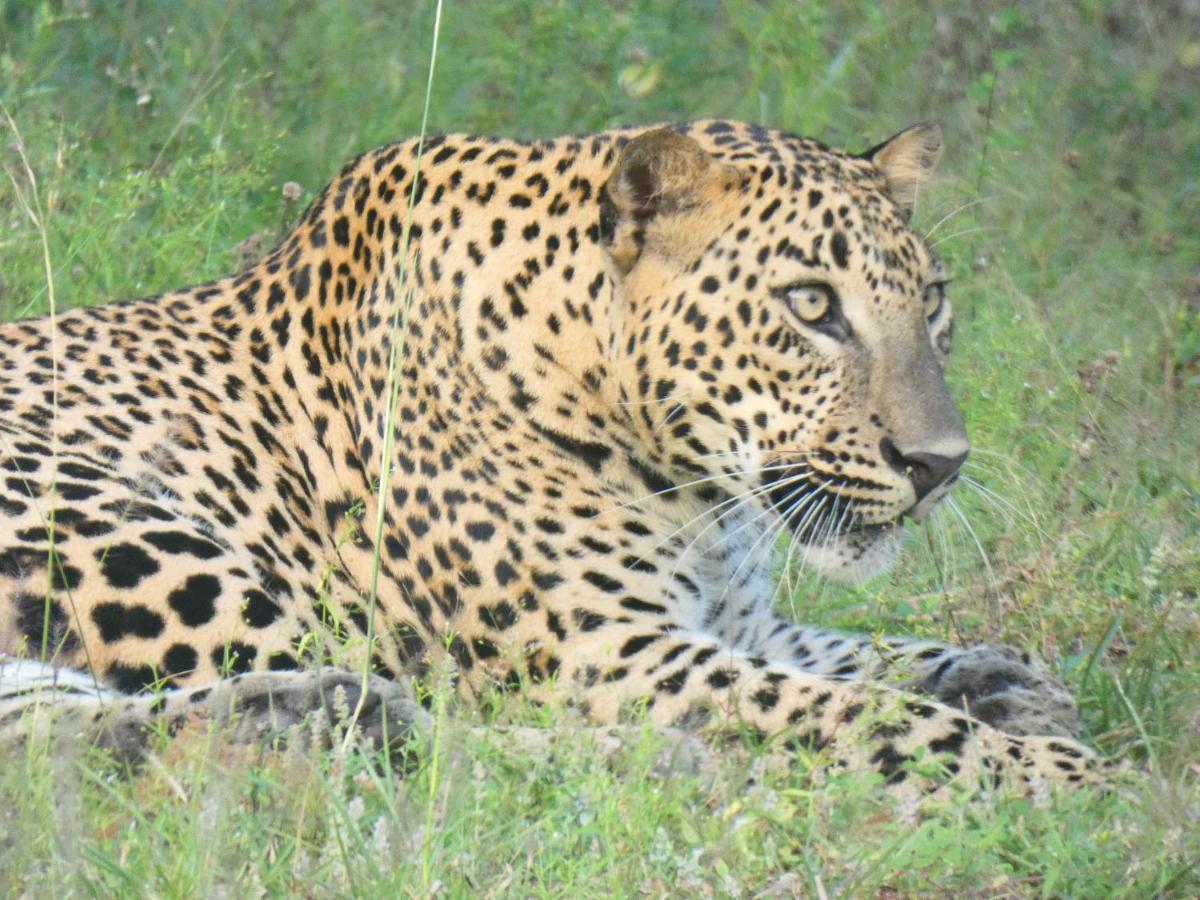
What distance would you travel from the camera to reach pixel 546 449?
228 inches

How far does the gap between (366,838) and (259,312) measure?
254cm

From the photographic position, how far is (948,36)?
10.8m

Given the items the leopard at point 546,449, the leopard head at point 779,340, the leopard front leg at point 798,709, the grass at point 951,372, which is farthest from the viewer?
the leopard head at point 779,340

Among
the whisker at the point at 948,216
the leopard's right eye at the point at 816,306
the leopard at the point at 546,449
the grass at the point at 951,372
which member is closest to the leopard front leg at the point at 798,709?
the leopard at the point at 546,449

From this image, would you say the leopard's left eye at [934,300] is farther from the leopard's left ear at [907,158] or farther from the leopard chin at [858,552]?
the leopard chin at [858,552]

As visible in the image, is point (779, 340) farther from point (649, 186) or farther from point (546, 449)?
point (546, 449)

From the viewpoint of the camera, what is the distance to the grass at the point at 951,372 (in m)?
4.04

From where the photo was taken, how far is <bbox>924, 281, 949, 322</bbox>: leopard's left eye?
19.3 ft

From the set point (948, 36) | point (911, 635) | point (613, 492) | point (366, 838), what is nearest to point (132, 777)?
point (366, 838)

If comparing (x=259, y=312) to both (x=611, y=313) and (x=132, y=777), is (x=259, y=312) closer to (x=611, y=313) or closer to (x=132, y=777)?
(x=611, y=313)

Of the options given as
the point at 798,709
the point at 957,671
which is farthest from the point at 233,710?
the point at 957,671

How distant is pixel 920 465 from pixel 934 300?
72 centimetres

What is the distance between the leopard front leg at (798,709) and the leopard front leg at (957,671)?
117 mm

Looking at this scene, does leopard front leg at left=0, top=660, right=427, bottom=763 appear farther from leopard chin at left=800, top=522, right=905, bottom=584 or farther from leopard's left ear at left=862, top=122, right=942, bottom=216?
leopard's left ear at left=862, top=122, right=942, bottom=216
